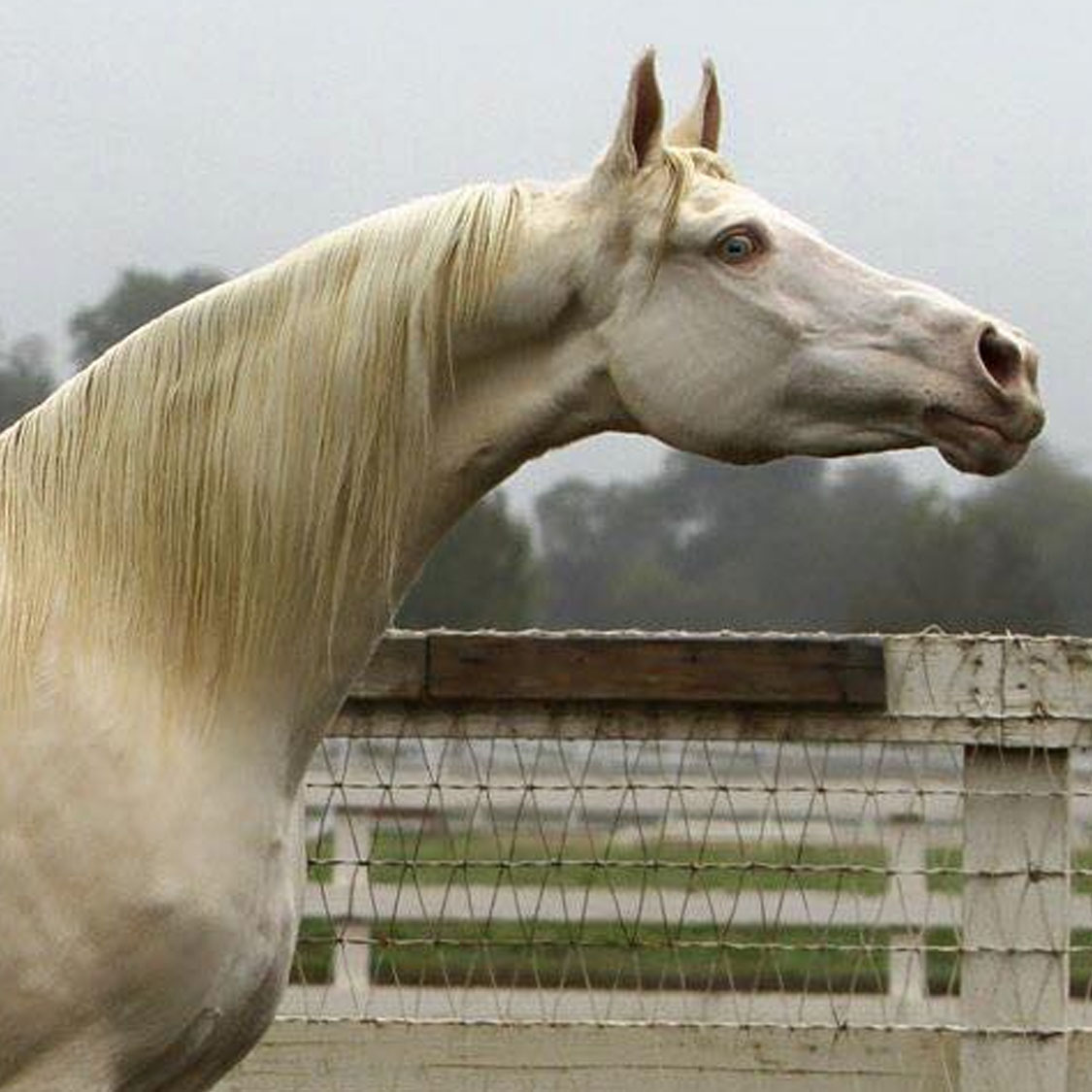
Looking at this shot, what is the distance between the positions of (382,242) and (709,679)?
4.85 ft

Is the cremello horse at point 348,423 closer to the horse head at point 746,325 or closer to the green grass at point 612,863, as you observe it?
the horse head at point 746,325

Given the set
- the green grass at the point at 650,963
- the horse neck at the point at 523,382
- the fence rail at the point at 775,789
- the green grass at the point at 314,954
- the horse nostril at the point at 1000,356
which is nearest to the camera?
the horse nostril at the point at 1000,356

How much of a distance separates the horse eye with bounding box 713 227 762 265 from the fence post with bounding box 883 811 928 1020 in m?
1.65

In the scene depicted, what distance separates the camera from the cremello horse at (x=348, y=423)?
127 inches

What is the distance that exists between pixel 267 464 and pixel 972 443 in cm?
89

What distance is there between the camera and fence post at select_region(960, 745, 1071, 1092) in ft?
15.2

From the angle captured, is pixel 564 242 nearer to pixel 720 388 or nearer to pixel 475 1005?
pixel 720 388

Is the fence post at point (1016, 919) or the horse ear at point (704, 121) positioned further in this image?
the fence post at point (1016, 919)

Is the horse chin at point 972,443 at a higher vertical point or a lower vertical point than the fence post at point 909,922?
higher

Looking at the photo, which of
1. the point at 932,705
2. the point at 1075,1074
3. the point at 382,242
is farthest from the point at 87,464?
the point at 1075,1074

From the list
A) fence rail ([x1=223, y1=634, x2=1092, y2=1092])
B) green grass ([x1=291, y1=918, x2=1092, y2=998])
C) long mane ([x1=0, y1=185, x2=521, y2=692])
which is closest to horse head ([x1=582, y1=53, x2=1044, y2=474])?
long mane ([x1=0, y1=185, x2=521, y2=692])

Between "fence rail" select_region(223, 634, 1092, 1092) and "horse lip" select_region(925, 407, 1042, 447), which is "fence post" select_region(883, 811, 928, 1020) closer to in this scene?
"fence rail" select_region(223, 634, 1092, 1092)

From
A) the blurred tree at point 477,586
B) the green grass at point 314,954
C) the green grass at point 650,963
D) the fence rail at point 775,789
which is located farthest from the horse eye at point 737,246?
the blurred tree at point 477,586

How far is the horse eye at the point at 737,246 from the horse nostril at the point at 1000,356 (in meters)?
0.31
